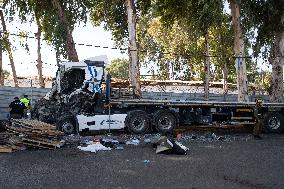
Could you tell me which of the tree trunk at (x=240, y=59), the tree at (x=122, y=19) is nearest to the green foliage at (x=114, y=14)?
the tree at (x=122, y=19)

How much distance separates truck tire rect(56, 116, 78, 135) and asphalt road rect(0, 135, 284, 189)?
291 cm

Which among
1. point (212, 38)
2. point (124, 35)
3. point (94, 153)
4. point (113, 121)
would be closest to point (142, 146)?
point (94, 153)

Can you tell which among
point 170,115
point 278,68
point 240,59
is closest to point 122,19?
point 240,59

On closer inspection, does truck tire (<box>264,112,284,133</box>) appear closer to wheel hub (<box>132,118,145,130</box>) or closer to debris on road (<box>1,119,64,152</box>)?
wheel hub (<box>132,118,145,130</box>)

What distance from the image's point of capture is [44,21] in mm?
25203

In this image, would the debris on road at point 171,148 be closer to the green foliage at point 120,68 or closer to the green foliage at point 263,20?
the green foliage at point 263,20

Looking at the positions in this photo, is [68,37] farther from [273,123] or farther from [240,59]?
[273,123]

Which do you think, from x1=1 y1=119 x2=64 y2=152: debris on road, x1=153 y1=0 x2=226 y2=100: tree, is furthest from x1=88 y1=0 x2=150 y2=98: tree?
x1=1 y1=119 x2=64 y2=152: debris on road

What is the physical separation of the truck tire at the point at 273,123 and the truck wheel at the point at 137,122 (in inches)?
227

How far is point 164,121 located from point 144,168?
7.13 m

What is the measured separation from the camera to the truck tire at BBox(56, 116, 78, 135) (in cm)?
1462

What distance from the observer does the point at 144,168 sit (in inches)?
350

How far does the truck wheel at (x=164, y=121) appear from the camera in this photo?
620 inches

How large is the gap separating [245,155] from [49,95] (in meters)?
9.00
